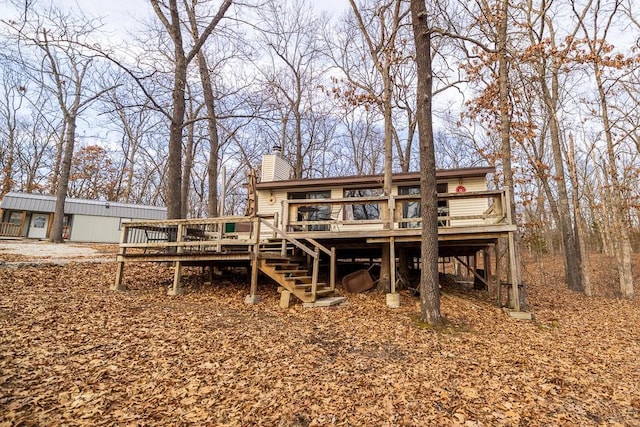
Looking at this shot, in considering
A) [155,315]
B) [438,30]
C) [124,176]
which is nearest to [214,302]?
[155,315]

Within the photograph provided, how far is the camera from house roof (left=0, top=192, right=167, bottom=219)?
2227 centimetres

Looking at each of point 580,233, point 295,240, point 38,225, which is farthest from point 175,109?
point 38,225

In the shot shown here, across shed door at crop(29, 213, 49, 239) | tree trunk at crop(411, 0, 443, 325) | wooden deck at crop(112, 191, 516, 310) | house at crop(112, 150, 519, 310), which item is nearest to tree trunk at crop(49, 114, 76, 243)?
shed door at crop(29, 213, 49, 239)

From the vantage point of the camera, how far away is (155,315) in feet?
19.7

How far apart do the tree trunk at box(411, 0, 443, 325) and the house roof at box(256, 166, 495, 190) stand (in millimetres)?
5001

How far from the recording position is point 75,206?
22.7 m

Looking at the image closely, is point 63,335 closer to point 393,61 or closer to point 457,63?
point 393,61

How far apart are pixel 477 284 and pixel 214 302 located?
9.02 meters

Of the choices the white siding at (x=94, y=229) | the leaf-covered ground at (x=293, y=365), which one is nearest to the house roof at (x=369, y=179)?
the leaf-covered ground at (x=293, y=365)

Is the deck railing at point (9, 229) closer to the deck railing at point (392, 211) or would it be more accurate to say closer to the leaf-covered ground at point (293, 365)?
the leaf-covered ground at point (293, 365)

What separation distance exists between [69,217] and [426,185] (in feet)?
84.2

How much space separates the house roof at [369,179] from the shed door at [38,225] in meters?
20.1

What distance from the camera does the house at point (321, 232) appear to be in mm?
7588

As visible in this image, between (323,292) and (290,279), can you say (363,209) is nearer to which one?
(323,292)
